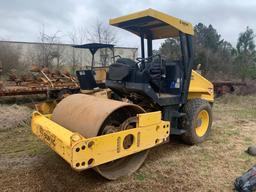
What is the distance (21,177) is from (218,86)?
966cm

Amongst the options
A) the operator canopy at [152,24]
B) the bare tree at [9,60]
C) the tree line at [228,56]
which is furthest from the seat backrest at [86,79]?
the tree line at [228,56]

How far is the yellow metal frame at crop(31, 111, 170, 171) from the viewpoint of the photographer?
2641mm

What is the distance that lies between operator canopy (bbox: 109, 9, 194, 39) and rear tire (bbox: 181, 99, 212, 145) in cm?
122

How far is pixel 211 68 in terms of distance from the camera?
1903cm

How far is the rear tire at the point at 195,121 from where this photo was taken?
14.5 ft

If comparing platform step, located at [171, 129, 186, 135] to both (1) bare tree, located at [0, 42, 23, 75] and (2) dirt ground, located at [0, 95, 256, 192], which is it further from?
(1) bare tree, located at [0, 42, 23, 75]

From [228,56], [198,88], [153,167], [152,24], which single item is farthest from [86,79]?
[228,56]

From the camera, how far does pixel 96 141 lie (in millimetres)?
2760

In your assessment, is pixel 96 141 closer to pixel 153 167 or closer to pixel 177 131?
pixel 153 167

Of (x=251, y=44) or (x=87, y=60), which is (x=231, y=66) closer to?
(x=251, y=44)

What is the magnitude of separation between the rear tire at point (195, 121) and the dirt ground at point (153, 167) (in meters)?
0.15

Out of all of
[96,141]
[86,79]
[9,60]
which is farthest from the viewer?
[9,60]

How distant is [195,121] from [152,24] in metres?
1.78

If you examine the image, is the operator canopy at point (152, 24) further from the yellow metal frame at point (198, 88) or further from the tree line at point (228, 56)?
the tree line at point (228, 56)
